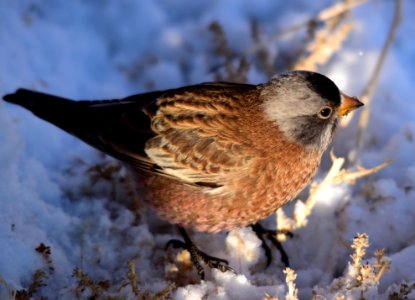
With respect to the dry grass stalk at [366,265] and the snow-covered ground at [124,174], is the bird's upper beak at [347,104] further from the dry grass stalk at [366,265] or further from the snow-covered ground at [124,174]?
the dry grass stalk at [366,265]

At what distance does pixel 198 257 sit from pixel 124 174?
36.3 inches

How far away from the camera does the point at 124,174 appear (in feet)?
13.6

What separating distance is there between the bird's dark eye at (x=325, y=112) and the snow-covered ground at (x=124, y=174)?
0.70 meters

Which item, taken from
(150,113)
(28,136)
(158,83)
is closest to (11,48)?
(28,136)

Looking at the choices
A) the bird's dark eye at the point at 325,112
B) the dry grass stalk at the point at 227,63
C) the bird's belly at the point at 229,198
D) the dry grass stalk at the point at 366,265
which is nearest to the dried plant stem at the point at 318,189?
the bird's belly at the point at 229,198

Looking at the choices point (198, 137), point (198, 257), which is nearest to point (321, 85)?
point (198, 137)

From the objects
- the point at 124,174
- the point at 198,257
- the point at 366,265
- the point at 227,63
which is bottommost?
the point at 366,265

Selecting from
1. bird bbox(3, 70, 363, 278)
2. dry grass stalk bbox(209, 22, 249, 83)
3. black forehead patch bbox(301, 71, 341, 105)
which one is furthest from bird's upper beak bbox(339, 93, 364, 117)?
dry grass stalk bbox(209, 22, 249, 83)

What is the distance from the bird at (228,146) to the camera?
335 cm

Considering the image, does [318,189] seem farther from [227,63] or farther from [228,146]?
Result: [227,63]

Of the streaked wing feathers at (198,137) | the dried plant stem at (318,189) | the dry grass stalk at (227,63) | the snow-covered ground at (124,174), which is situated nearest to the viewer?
the snow-covered ground at (124,174)

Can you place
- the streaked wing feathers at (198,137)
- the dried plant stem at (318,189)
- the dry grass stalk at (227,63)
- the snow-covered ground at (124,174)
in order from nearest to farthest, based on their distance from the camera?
the snow-covered ground at (124,174) < the streaked wing feathers at (198,137) < the dried plant stem at (318,189) < the dry grass stalk at (227,63)

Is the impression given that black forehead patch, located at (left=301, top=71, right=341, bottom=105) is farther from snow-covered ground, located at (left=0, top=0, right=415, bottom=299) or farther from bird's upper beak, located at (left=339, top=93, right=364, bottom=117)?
snow-covered ground, located at (left=0, top=0, right=415, bottom=299)

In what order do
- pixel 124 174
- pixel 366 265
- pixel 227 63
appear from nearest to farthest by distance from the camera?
pixel 366 265
pixel 124 174
pixel 227 63
